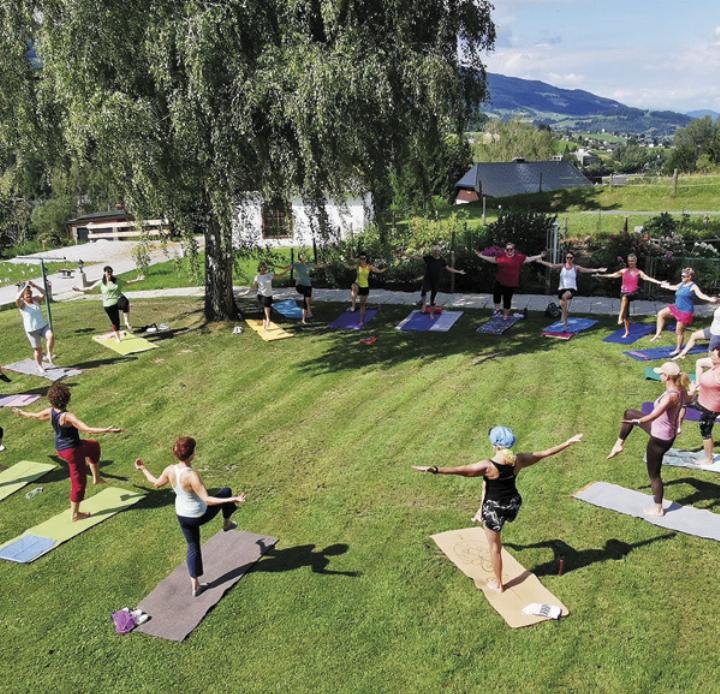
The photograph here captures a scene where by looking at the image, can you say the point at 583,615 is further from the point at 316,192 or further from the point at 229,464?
the point at 316,192

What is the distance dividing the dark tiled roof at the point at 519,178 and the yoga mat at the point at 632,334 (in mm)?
43910

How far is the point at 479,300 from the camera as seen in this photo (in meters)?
18.4

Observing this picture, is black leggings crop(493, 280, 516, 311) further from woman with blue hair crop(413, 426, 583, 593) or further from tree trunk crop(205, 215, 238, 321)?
woman with blue hair crop(413, 426, 583, 593)

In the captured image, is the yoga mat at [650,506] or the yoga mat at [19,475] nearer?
the yoga mat at [650,506]

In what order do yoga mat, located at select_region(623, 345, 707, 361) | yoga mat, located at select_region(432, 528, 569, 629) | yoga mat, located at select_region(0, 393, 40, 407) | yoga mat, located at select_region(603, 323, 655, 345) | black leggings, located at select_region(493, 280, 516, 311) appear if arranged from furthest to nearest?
black leggings, located at select_region(493, 280, 516, 311) → yoga mat, located at select_region(603, 323, 655, 345) → yoga mat, located at select_region(623, 345, 707, 361) → yoga mat, located at select_region(0, 393, 40, 407) → yoga mat, located at select_region(432, 528, 569, 629)

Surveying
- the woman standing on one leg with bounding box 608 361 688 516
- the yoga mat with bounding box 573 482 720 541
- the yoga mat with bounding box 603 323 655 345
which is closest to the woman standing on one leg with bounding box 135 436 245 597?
the yoga mat with bounding box 573 482 720 541

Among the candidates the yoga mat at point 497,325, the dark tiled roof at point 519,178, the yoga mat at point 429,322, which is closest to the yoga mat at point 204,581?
the yoga mat at point 429,322

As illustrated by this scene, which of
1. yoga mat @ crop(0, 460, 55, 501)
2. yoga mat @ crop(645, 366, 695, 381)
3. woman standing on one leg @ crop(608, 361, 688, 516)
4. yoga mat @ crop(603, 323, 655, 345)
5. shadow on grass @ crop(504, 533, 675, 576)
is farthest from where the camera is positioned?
yoga mat @ crop(603, 323, 655, 345)

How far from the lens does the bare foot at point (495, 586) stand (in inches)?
249

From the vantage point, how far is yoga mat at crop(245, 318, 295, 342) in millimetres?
15591

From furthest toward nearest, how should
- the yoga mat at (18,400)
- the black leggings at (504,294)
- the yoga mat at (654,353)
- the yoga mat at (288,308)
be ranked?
the yoga mat at (288,308), the black leggings at (504,294), the yoga mat at (654,353), the yoga mat at (18,400)

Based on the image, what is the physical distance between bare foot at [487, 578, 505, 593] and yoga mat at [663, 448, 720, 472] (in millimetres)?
3507

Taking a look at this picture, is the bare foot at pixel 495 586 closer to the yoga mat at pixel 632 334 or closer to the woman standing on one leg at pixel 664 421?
the woman standing on one leg at pixel 664 421

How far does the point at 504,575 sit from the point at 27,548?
223 inches
